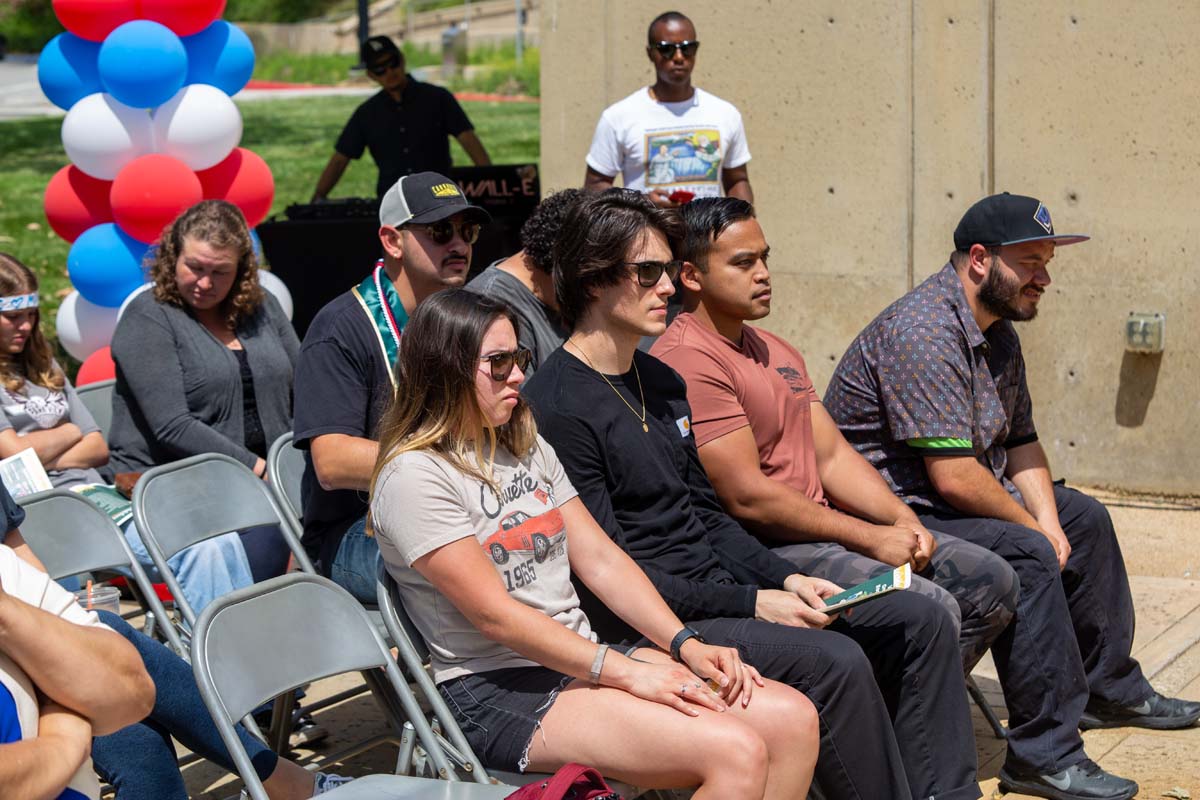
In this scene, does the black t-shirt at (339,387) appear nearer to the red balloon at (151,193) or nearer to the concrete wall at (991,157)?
the red balloon at (151,193)

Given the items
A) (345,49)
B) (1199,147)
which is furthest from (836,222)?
(345,49)

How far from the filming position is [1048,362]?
6984 mm

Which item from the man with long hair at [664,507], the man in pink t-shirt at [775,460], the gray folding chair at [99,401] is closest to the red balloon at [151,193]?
the gray folding chair at [99,401]

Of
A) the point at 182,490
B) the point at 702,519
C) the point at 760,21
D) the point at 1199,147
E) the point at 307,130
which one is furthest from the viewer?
the point at 307,130

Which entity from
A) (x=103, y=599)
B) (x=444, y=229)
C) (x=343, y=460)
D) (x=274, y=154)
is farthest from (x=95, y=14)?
(x=274, y=154)

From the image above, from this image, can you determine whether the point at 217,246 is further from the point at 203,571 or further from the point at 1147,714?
the point at 1147,714

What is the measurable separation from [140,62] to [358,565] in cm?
354

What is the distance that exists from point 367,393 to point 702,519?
3.24ft

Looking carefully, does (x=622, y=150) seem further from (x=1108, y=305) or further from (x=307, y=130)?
(x=307, y=130)

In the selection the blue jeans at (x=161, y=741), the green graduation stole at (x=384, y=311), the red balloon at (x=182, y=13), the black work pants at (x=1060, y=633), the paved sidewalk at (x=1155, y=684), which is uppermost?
the red balloon at (x=182, y=13)

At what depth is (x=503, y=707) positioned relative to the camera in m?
3.18

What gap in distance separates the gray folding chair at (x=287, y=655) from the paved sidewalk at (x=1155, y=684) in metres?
1.10

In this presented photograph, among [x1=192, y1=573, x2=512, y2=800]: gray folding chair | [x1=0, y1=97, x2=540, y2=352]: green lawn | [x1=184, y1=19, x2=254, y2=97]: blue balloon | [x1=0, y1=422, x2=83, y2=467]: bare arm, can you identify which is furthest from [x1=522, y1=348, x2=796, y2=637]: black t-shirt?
[x1=0, y1=97, x2=540, y2=352]: green lawn

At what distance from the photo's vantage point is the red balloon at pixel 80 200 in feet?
22.9
